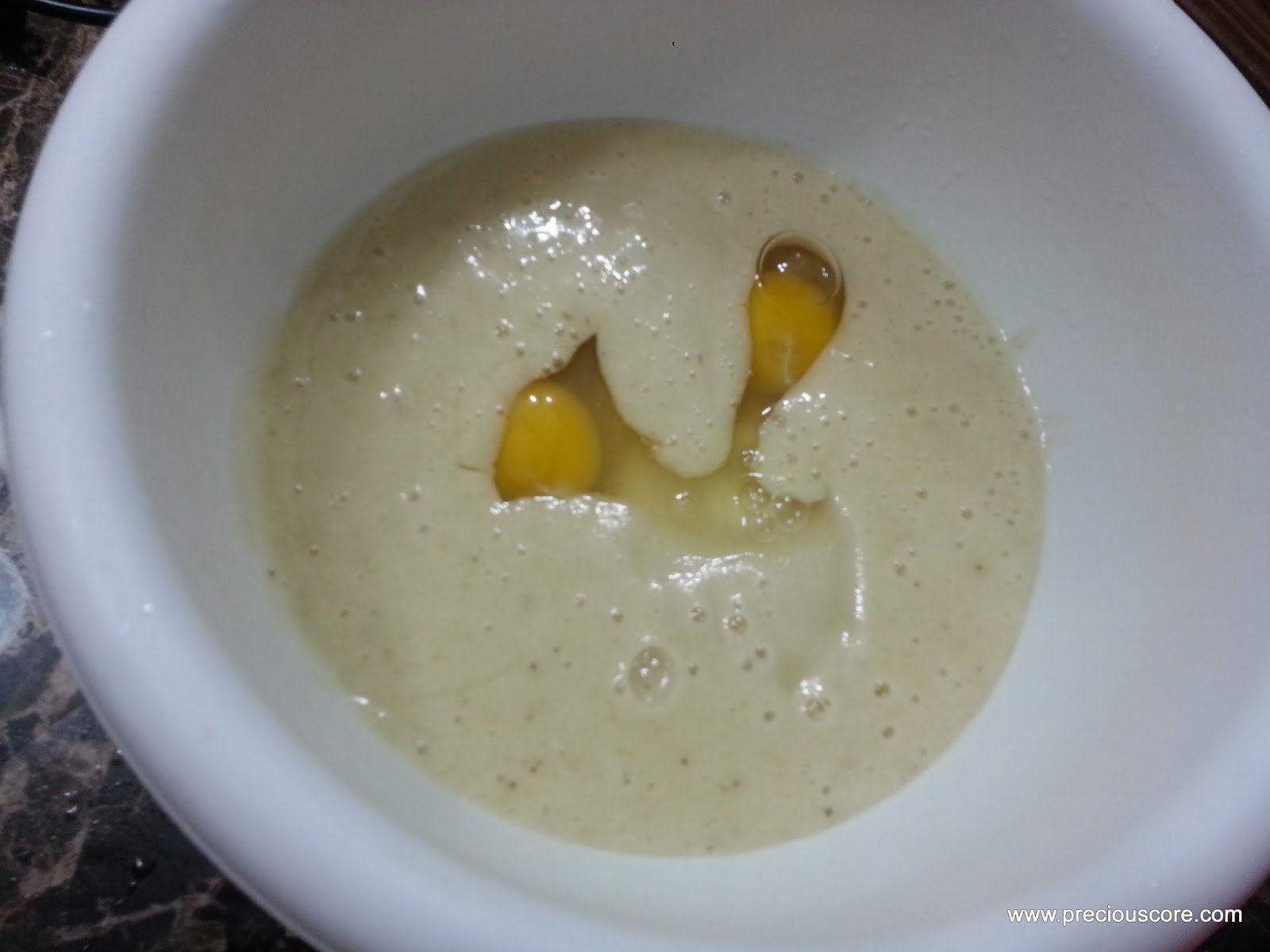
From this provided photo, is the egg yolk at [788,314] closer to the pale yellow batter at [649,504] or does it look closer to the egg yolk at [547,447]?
the pale yellow batter at [649,504]

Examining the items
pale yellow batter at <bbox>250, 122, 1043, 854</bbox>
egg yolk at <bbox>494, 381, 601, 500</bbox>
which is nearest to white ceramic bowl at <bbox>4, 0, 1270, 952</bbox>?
pale yellow batter at <bbox>250, 122, 1043, 854</bbox>

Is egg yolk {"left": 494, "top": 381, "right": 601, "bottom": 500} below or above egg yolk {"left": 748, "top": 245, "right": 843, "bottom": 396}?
below

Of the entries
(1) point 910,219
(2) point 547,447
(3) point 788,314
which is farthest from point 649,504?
(1) point 910,219

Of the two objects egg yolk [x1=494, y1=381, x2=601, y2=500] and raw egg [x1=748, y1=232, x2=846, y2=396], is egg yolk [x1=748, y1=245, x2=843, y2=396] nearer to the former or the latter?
raw egg [x1=748, y1=232, x2=846, y2=396]

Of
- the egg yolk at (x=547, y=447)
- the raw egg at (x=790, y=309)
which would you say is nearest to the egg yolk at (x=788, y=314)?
the raw egg at (x=790, y=309)

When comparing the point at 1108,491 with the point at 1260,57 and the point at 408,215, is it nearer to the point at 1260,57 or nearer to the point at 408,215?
the point at 1260,57

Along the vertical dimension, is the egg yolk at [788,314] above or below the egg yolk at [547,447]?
above
